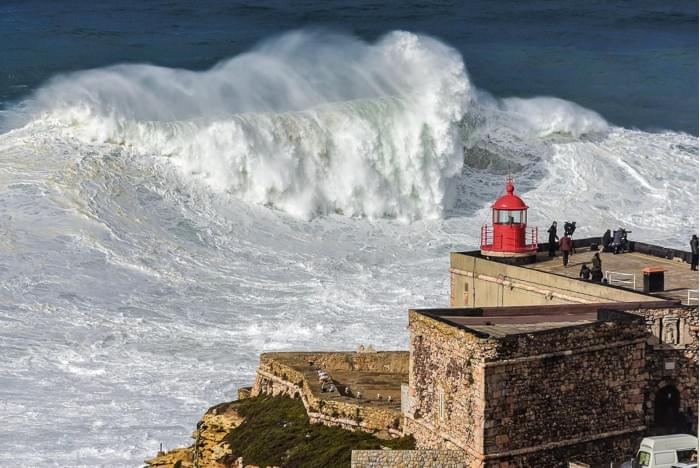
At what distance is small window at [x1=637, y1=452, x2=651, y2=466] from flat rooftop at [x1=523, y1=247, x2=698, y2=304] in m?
3.27

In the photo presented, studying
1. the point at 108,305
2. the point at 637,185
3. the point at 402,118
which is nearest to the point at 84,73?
the point at 402,118

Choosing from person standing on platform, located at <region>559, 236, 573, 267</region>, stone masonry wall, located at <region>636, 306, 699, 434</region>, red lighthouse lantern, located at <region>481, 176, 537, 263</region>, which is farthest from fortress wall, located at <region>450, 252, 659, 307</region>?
stone masonry wall, located at <region>636, 306, 699, 434</region>

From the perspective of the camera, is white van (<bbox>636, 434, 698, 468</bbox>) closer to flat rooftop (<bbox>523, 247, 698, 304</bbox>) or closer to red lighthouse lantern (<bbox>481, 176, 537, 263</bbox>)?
flat rooftop (<bbox>523, 247, 698, 304</bbox>)

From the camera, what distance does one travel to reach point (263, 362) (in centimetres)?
2548

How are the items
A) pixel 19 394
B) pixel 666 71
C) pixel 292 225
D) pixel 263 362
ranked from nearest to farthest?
pixel 263 362
pixel 19 394
pixel 292 225
pixel 666 71

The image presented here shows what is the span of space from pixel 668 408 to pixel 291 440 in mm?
4572

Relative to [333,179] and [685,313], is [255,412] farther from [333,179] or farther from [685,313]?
[333,179]

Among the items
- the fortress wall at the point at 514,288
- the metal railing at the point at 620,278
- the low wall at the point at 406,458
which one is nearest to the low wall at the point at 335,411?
the low wall at the point at 406,458

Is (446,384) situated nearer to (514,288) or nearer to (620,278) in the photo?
(514,288)

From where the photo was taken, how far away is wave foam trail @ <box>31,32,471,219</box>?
52062 mm

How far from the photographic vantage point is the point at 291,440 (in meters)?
21.9

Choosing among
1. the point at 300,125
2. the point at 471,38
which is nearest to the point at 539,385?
the point at 300,125

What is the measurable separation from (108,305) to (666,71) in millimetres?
48298

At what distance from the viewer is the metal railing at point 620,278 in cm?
2417
